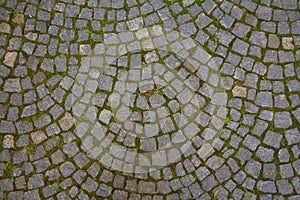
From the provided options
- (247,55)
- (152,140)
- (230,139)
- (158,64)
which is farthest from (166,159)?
(247,55)

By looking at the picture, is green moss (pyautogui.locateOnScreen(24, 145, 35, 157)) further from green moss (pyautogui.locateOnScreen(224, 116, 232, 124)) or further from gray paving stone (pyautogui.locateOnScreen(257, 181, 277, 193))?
gray paving stone (pyautogui.locateOnScreen(257, 181, 277, 193))

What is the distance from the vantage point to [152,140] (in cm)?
544

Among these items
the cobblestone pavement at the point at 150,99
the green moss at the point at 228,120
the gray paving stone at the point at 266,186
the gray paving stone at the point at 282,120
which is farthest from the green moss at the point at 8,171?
the gray paving stone at the point at 282,120

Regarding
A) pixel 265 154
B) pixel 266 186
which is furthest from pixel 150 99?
pixel 266 186

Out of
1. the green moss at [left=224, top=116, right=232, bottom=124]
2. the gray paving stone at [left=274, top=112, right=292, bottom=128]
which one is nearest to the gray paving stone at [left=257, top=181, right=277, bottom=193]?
the gray paving stone at [left=274, top=112, right=292, bottom=128]

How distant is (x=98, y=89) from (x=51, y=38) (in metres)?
0.94

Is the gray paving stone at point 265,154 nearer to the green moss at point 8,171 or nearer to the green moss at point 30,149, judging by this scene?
A: the green moss at point 30,149

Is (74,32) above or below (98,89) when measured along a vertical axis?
above

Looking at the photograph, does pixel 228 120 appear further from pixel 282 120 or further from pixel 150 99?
pixel 150 99

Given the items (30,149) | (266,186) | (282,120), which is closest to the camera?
(266,186)

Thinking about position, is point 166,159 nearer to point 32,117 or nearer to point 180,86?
point 180,86

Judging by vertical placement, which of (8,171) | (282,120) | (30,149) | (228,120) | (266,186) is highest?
(282,120)

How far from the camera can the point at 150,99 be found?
5555 millimetres

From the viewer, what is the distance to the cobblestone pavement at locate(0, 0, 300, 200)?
532 cm
